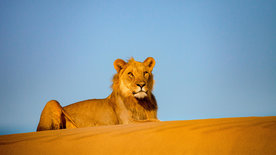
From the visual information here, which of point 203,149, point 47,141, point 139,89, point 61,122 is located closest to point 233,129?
point 203,149

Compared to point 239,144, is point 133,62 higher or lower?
higher

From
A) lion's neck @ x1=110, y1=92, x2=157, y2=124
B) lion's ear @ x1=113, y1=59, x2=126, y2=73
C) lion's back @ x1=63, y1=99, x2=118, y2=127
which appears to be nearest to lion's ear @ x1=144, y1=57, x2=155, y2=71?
lion's ear @ x1=113, y1=59, x2=126, y2=73

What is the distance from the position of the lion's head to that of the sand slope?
14.5 ft

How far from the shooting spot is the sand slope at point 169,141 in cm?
216

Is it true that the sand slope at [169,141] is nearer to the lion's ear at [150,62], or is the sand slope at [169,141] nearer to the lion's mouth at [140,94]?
the lion's mouth at [140,94]

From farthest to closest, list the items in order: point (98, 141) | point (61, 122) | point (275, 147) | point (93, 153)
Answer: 1. point (61, 122)
2. point (98, 141)
3. point (93, 153)
4. point (275, 147)

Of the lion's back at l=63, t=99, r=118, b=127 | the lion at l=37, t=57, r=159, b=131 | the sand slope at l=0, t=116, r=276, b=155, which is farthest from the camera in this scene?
the lion's back at l=63, t=99, r=118, b=127

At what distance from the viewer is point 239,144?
85.0 inches

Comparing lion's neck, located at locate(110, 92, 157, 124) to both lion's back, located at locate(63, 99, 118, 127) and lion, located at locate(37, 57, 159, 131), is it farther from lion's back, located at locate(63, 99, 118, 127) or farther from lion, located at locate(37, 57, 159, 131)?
lion's back, located at locate(63, 99, 118, 127)

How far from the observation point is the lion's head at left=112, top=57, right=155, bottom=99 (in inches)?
281

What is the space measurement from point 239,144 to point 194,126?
19.1 inches

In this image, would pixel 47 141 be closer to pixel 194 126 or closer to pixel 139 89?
pixel 194 126

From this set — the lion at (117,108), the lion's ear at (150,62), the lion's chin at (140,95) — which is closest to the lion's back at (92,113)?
the lion at (117,108)

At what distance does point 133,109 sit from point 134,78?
80 cm
